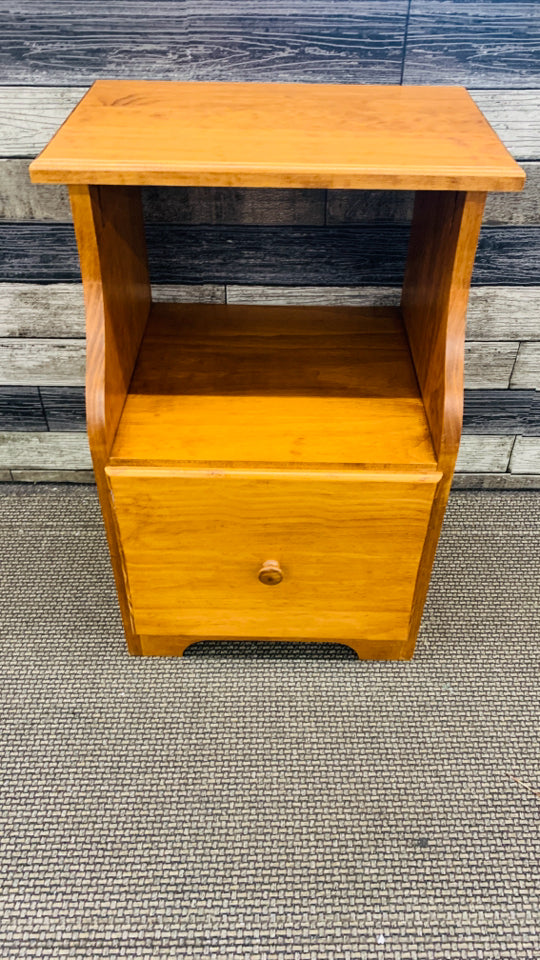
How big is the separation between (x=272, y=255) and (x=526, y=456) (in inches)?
25.2

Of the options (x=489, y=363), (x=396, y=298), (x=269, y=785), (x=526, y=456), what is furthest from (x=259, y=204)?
(x=269, y=785)

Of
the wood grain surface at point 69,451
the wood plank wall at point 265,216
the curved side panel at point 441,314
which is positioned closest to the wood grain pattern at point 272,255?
the wood plank wall at point 265,216

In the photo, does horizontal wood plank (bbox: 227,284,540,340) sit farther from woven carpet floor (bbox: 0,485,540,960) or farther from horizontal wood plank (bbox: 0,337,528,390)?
woven carpet floor (bbox: 0,485,540,960)

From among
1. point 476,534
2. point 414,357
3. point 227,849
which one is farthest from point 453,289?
point 227,849

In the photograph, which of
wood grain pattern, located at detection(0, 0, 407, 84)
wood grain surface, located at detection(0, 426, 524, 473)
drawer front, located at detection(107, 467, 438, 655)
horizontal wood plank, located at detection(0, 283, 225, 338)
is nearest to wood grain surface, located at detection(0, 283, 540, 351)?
horizontal wood plank, located at detection(0, 283, 225, 338)

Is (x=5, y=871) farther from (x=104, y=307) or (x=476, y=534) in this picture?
(x=476, y=534)

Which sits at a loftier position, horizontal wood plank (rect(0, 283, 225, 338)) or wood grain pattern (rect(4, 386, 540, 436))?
horizontal wood plank (rect(0, 283, 225, 338))

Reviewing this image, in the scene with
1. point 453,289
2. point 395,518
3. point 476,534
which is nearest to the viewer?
point 453,289

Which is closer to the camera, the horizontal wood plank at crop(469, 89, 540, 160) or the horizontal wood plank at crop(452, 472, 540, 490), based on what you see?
the horizontal wood plank at crop(469, 89, 540, 160)

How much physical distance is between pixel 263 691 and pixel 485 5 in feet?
3.38

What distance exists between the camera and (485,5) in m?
1.05

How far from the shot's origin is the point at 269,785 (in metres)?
1.07

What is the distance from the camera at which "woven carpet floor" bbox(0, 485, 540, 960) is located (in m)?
0.94

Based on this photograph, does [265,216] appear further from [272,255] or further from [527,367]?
[527,367]
